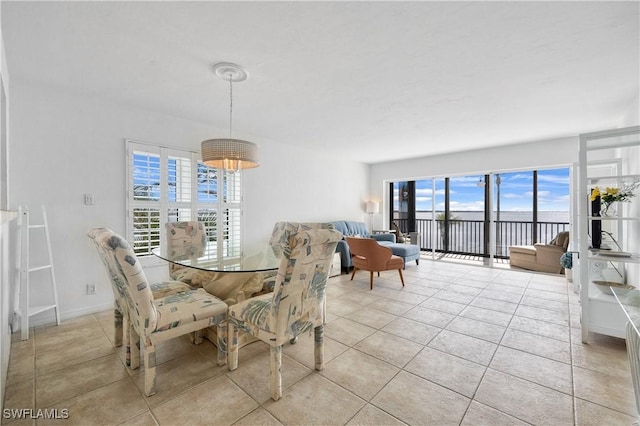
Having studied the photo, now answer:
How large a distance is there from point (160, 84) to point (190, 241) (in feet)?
5.49

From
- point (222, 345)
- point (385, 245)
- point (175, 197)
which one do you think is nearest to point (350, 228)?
point (385, 245)

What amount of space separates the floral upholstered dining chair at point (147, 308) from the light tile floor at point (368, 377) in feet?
0.75

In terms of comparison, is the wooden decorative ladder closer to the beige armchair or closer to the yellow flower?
the yellow flower

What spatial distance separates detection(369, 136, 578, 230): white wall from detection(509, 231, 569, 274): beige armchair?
4.70 feet

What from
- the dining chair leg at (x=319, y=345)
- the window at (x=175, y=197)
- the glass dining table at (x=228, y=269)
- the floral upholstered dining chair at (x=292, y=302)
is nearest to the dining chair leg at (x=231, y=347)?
the floral upholstered dining chair at (x=292, y=302)

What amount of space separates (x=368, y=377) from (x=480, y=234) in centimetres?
595

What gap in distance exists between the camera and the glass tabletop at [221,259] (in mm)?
2174

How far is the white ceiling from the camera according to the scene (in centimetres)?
177

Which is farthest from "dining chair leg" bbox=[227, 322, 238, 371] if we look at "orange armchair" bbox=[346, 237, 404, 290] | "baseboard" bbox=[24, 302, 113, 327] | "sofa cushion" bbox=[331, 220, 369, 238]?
"sofa cushion" bbox=[331, 220, 369, 238]

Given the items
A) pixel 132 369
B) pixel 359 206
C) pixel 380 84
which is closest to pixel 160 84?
pixel 380 84

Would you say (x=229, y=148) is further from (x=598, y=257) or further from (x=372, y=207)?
(x=372, y=207)

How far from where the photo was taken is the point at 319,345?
2.03 meters

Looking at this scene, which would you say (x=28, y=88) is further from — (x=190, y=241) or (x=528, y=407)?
(x=528, y=407)

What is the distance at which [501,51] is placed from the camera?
2184 mm
